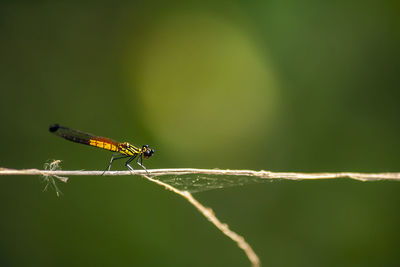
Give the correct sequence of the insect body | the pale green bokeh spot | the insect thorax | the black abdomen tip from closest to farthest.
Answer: the black abdomen tip < the insect body < the insect thorax < the pale green bokeh spot

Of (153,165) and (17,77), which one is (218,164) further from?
(17,77)

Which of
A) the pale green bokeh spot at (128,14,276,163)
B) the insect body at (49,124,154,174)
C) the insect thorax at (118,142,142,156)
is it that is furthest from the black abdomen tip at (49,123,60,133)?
the pale green bokeh spot at (128,14,276,163)

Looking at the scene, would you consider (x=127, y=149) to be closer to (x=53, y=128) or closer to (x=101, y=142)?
(x=101, y=142)

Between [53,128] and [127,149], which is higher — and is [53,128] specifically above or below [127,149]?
above

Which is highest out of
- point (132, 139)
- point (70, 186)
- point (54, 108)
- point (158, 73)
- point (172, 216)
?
point (158, 73)

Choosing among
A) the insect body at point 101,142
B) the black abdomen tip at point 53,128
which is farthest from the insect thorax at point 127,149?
the black abdomen tip at point 53,128

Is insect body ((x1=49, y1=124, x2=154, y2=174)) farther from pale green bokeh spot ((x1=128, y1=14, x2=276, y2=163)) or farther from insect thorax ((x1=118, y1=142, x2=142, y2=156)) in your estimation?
pale green bokeh spot ((x1=128, y1=14, x2=276, y2=163))

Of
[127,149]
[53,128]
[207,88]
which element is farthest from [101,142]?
[207,88]

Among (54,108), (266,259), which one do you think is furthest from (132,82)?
(266,259)
